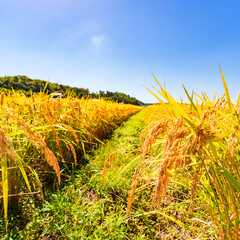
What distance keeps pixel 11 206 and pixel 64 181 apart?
647mm

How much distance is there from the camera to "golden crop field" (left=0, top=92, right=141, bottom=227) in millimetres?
693

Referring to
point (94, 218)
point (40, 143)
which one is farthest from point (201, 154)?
point (94, 218)

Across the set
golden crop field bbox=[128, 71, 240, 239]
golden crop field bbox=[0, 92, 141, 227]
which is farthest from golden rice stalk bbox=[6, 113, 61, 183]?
golden crop field bbox=[128, 71, 240, 239]

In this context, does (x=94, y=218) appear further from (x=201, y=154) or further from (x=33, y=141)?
(x=201, y=154)

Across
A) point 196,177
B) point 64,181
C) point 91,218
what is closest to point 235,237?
point 196,177

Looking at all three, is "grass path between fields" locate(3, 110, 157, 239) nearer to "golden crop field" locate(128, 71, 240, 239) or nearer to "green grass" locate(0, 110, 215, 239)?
"green grass" locate(0, 110, 215, 239)

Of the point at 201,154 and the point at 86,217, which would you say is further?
the point at 86,217

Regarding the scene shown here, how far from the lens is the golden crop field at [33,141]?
693mm

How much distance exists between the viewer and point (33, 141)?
636 mm

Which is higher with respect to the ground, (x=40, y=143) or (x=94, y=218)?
(x=40, y=143)

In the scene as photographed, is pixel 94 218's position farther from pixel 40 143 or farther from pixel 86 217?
pixel 40 143

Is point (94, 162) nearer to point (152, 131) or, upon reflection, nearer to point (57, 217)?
A: point (57, 217)

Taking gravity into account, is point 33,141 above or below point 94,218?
above

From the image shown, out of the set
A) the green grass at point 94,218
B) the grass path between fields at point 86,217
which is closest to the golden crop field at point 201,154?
the green grass at point 94,218
